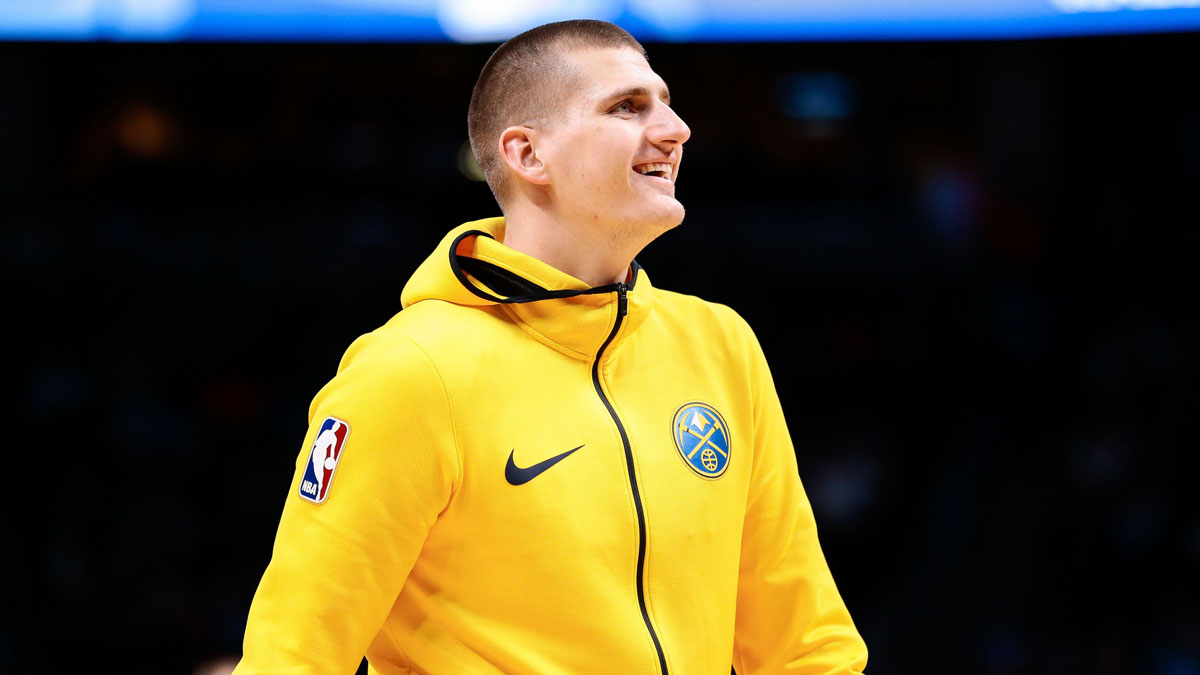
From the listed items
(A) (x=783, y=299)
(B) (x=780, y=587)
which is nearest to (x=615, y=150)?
(B) (x=780, y=587)

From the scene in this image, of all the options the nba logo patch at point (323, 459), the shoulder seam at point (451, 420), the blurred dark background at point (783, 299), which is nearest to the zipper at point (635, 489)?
the shoulder seam at point (451, 420)

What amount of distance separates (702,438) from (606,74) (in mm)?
593

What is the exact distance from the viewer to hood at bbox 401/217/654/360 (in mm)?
1925

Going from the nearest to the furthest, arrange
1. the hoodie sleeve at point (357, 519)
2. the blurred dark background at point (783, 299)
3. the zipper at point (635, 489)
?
the hoodie sleeve at point (357, 519) → the zipper at point (635, 489) → the blurred dark background at point (783, 299)

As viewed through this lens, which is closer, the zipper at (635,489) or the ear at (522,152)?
the zipper at (635,489)

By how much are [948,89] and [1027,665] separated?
280 centimetres

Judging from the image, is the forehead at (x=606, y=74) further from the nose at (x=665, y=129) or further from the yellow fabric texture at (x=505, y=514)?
the yellow fabric texture at (x=505, y=514)

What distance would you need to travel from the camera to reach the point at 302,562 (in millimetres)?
1727

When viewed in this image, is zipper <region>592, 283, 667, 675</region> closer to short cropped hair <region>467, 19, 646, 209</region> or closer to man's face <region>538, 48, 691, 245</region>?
man's face <region>538, 48, 691, 245</region>

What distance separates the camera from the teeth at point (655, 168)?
199 cm

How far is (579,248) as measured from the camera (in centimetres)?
201

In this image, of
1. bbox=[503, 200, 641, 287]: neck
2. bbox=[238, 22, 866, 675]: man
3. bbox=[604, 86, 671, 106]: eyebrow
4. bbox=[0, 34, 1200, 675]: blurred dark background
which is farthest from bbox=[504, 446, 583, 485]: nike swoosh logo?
bbox=[0, 34, 1200, 675]: blurred dark background

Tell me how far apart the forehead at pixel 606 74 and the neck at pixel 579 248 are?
20cm

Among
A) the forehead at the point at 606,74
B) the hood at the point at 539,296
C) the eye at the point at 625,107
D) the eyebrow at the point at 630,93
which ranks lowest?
the hood at the point at 539,296
